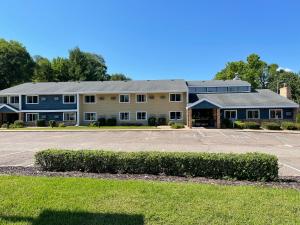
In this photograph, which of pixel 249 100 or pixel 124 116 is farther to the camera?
pixel 124 116

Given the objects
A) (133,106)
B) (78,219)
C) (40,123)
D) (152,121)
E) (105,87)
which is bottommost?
(78,219)

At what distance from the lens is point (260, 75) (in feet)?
280

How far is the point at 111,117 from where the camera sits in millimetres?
44875

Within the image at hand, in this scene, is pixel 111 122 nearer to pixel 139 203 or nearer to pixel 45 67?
pixel 139 203

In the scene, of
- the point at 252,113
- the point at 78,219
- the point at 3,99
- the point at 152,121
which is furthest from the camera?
the point at 3,99

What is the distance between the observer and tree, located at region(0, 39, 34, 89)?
6675cm

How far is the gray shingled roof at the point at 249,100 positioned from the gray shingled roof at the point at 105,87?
3811mm

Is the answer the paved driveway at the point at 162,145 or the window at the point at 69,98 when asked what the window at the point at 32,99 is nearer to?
the window at the point at 69,98

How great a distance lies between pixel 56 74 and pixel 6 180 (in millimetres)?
74778

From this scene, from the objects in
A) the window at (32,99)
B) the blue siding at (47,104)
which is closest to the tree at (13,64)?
the window at (32,99)

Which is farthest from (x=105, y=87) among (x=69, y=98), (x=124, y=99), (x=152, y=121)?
(x=152, y=121)

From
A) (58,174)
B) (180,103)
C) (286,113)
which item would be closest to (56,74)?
(180,103)

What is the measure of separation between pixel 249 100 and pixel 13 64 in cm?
5148

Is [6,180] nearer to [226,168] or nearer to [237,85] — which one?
[226,168]
